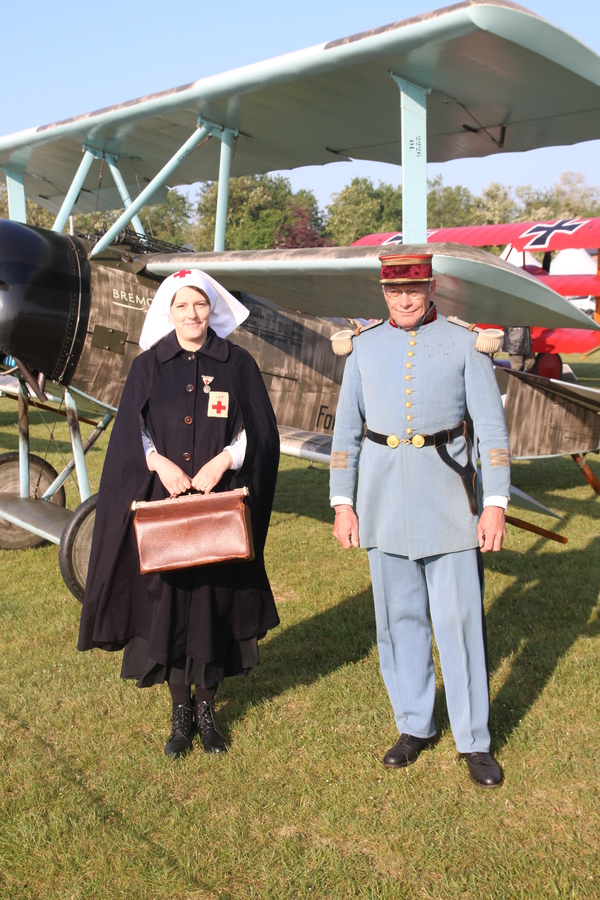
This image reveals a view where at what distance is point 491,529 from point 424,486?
31 cm

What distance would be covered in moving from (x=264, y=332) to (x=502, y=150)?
91.1 inches

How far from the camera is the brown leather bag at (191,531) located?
276 cm

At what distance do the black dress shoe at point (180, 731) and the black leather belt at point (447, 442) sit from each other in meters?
1.50

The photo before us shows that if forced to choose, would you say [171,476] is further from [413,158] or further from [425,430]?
[413,158]

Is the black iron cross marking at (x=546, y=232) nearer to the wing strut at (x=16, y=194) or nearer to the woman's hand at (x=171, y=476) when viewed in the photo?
the wing strut at (x=16, y=194)

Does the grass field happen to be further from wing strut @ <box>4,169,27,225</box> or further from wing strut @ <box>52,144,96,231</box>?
wing strut @ <box>4,169,27,225</box>

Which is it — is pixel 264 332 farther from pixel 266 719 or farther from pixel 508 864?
pixel 508 864

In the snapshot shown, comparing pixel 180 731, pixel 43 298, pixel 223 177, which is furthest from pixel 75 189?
pixel 180 731

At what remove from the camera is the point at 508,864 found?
245 cm

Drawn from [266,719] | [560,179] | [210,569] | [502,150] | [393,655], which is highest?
[560,179]

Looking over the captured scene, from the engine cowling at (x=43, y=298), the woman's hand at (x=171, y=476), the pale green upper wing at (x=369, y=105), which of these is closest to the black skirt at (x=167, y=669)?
the woman's hand at (x=171, y=476)

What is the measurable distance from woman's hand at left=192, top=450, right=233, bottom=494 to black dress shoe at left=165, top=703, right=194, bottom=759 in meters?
1.04

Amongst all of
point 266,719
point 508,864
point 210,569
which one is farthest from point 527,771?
→ point 210,569

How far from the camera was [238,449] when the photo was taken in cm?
300
